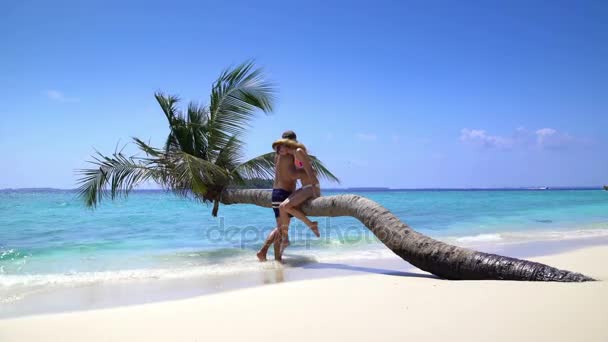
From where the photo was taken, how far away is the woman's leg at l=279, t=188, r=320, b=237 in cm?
630

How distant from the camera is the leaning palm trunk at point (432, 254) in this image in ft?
13.2

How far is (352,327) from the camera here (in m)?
2.80

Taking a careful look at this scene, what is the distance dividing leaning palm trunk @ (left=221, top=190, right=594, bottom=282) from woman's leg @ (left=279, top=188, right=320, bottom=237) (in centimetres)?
10

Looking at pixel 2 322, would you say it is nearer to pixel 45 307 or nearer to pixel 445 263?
pixel 45 307

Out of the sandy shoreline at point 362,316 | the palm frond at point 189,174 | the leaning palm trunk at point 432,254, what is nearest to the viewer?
the sandy shoreline at point 362,316

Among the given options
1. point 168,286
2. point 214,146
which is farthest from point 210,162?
point 168,286

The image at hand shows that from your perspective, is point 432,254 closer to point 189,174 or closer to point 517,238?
point 189,174

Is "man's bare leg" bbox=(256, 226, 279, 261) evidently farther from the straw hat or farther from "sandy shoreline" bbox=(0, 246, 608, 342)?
"sandy shoreline" bbox=(0, 246, 608, 342)

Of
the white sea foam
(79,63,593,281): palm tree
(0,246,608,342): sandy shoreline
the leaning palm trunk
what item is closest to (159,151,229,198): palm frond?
(79,63,593,281): palm tree

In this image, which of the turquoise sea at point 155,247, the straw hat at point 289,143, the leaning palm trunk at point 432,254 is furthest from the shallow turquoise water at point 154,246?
the straw hat at point 289,143

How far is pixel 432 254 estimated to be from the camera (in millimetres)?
4754

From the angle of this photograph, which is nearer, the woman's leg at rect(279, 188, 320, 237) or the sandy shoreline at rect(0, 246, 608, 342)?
the sandy shoreline at rect(0, 246, 608, 342)
